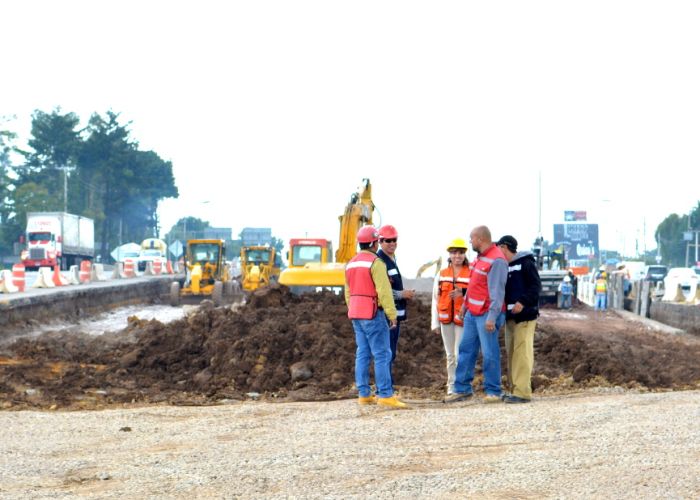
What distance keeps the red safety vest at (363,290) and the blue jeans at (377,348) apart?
0.10m

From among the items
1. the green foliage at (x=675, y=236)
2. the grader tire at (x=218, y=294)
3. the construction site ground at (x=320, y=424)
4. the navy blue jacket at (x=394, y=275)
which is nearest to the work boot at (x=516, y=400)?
the construction site ground at (x=320, y=424)

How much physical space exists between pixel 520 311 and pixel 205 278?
3485cm

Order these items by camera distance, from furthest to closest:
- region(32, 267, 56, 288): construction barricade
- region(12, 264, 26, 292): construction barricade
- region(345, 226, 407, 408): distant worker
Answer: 1. region(32, 267, 56, 288): construction barricade
2. region(12, 264, 26, 292): construction barricade
3. region(345, 226, 407, 408): distant worker

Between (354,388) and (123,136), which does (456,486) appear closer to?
(354,388)

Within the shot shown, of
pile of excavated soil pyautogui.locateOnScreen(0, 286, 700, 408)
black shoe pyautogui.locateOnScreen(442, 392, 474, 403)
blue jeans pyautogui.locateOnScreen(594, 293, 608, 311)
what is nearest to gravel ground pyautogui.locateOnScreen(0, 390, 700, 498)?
black shoe pyautogui.locateOnScreen(442, 392, 474, 403)

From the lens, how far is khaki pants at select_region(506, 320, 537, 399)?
1284 cm

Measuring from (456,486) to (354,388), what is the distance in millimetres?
7398

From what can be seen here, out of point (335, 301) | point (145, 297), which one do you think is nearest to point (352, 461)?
point (335, 301)

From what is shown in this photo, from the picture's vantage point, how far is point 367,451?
9594 millimetres

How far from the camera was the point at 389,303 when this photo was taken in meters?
12.4

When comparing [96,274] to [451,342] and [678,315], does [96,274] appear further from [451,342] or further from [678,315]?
[451,342]

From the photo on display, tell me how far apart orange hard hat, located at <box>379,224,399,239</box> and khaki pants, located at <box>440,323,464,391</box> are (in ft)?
4.37

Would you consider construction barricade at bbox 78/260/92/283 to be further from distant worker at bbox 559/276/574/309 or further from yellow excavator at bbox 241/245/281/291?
distant worker at bbox 559/276/574/309

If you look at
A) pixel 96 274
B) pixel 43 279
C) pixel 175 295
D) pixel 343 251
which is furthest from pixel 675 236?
pixel 343 251
